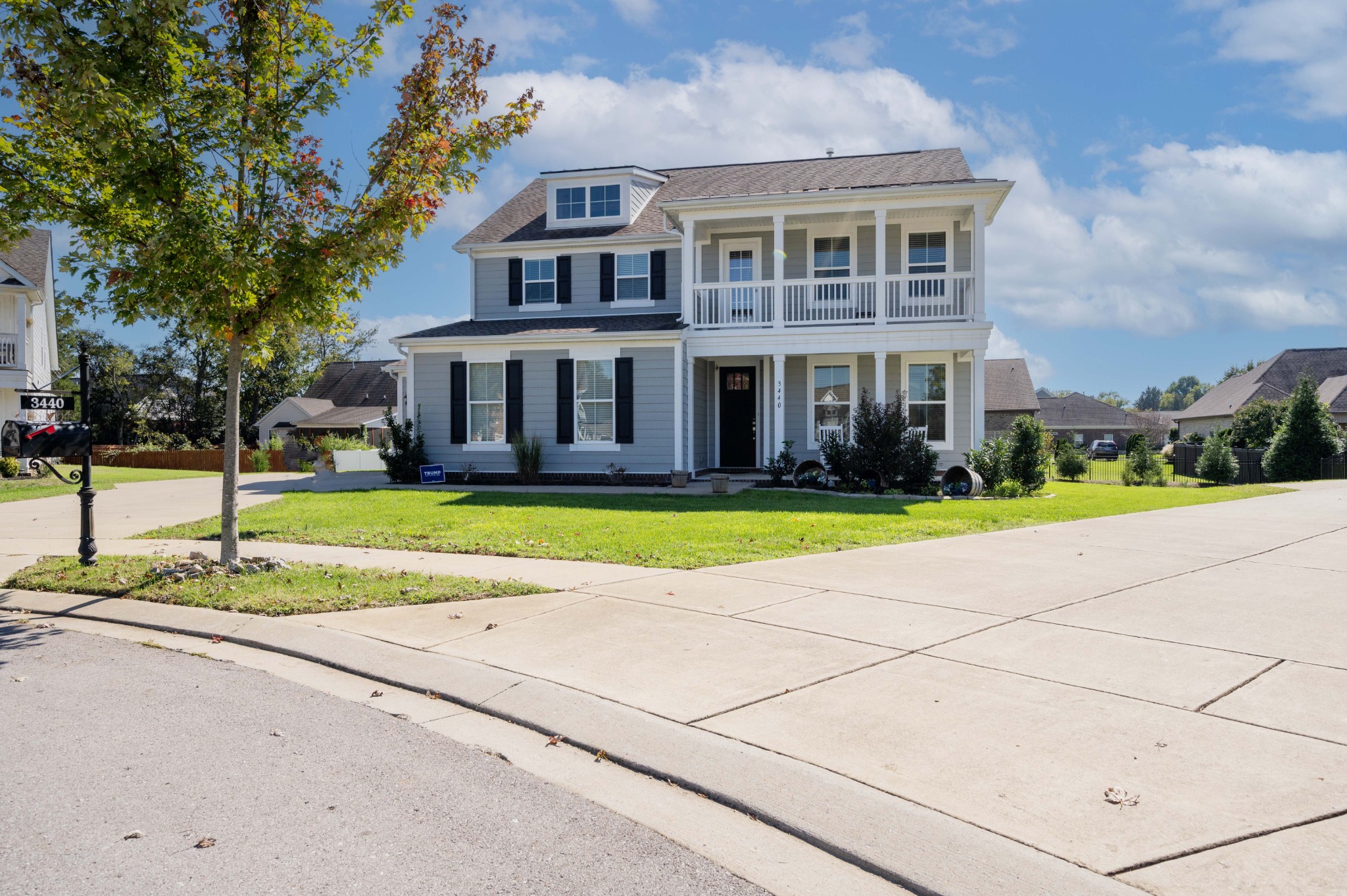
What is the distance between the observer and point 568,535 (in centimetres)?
1127

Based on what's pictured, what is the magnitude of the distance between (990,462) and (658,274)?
9.37 meters

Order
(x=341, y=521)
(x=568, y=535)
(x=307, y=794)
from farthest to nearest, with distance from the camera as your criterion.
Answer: (x=341, y=521), (x=568, y=535), (x=307, y=794)

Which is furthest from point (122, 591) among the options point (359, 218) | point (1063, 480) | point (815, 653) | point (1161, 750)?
point (1063, 480)

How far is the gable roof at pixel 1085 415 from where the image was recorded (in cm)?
7306

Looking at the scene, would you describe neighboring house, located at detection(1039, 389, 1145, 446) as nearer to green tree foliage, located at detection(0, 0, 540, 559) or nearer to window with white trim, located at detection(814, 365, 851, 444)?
window with white trim, located at detection(814, 365, 851, 444)

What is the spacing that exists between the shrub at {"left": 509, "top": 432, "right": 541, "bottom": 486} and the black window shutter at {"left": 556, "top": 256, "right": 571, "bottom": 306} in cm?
423

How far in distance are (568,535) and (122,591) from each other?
491 centimetres

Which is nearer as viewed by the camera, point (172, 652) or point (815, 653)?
point (815, 653)

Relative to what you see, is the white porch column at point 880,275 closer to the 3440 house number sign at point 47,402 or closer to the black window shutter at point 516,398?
the black window shutter at point 516,398

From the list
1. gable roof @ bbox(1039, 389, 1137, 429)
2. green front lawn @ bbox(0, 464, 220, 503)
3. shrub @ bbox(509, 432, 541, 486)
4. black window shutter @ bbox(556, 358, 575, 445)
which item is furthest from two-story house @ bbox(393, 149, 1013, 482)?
gable roof @ bbox(1039, 389, 1137, 429)

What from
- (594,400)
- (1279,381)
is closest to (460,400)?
(594,400)

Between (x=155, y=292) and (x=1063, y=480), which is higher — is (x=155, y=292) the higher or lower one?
the higher one

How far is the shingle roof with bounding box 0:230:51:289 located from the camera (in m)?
28.7

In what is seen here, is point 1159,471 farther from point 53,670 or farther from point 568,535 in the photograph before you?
point 53,670
